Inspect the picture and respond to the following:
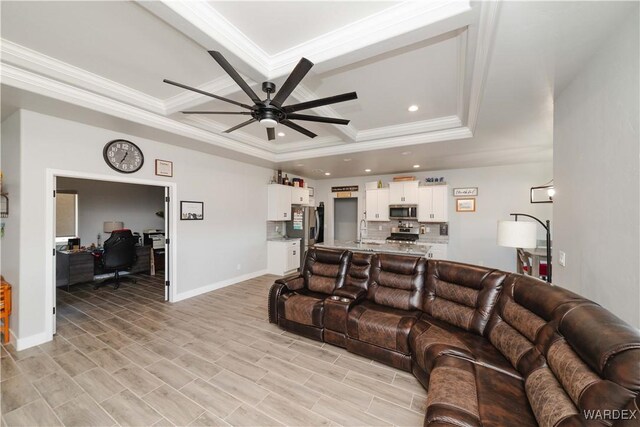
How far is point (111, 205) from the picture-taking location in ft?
20.4

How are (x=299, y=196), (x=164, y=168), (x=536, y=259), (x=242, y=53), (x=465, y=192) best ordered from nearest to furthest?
(x=242, y=53) < (x=536, y=259) < (x=164, y=168) < (x=465, y=192) < (x=299, y=196)

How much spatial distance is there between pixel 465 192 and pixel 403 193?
1.46 m

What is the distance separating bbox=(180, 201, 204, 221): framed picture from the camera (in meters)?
4.48

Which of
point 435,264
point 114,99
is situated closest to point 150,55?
point 114,99

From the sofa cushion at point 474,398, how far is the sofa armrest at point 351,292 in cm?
130

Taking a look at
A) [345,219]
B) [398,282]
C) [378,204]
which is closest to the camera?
[398,282]

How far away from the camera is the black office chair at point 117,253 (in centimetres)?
501

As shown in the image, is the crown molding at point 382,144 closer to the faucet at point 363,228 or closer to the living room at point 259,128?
the living room at point 259,128

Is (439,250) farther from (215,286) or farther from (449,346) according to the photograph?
(215,286)

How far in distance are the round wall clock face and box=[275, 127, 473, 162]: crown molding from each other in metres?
2.61

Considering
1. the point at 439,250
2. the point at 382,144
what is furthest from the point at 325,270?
the point at 439,250

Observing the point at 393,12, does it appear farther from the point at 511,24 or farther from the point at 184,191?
the point at 184,191

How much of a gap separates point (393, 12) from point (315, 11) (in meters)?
0.60

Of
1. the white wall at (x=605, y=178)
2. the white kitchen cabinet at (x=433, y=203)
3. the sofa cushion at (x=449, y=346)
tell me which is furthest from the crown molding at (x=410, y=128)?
the sofa cushion at (x=449, y=346)
